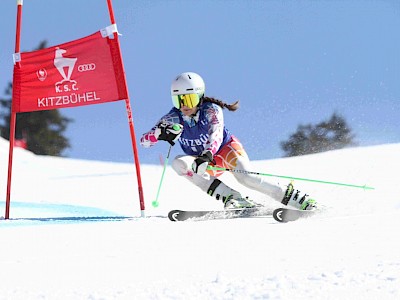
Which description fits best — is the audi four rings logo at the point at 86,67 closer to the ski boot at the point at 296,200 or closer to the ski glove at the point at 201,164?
the ski glove at the point at 201,164

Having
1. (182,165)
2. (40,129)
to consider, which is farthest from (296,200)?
(40,129)

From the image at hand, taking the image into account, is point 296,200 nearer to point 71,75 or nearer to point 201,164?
point 201,164

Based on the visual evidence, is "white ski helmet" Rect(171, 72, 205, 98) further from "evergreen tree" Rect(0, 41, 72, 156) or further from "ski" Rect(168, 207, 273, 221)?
"evergreen tree" Rect(0, 41, 72, 156)

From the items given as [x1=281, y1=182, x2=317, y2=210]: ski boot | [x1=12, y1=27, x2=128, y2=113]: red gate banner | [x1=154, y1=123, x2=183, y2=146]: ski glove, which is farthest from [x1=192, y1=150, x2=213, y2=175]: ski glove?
[x1=12, y1=27, x2=128, y2=113]: red gate banner

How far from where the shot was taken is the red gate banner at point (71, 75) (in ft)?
20.0

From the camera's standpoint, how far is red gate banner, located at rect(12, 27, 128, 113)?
240 inches

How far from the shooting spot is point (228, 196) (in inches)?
213

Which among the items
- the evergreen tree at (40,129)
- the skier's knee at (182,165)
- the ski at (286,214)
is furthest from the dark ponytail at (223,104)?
the evergreen tree at (40,129)

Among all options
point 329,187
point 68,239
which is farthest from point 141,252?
point 329,187

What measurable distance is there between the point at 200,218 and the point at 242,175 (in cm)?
54

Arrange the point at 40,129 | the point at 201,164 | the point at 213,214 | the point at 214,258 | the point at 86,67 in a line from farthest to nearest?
the point at 40,129
the point at 86,67
the point at 213,214
the point at 201,164
the point at 214,258

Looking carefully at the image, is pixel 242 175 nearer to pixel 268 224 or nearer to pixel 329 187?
pixel 268 224

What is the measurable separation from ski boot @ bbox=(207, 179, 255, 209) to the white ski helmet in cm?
85

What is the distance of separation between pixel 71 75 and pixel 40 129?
29.0 metres
